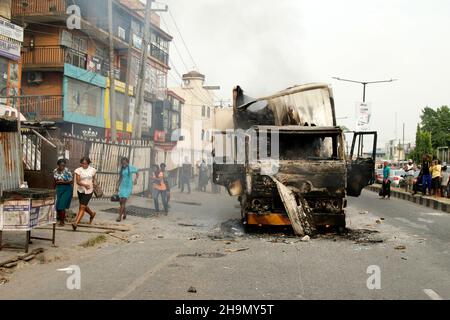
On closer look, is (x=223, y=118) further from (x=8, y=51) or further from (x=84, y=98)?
(x=84, y=98)

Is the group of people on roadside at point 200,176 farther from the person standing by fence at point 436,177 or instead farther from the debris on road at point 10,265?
the debris on road at point 10,265

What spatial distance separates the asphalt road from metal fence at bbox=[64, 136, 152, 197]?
4.35m

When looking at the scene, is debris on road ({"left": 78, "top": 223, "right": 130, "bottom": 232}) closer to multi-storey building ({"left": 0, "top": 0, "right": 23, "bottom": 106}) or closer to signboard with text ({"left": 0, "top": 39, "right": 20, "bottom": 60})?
multi-storey building ({"left": 0, "top": 0, "right": 23, "bottom": 106})

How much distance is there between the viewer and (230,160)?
403 inches

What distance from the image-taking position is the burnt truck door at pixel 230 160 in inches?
392

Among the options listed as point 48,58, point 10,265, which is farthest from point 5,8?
point 10,265

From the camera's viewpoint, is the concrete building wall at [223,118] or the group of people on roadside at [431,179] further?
the group of people on roadside at [431,179]

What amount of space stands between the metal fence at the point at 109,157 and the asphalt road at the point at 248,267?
435cm

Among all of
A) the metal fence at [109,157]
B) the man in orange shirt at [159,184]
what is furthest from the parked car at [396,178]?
the man in orange shirt at [159,184]

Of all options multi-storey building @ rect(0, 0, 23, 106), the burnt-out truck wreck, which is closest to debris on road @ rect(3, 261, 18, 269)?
the burnt-out truck wreck

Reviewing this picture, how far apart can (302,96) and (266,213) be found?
11.4 ft

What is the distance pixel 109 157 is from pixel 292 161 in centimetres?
818
